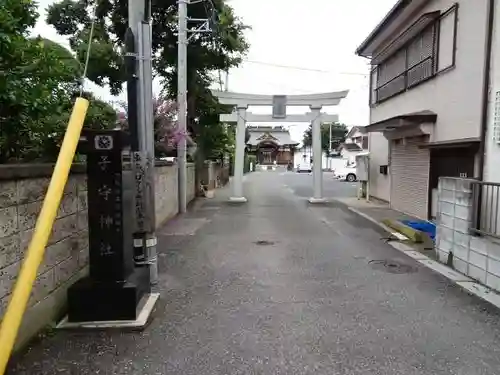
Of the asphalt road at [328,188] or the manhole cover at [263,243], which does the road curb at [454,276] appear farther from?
the asphalt road at [328,188]

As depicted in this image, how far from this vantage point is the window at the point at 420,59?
30.2ft

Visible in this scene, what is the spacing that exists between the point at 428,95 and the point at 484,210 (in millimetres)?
5160

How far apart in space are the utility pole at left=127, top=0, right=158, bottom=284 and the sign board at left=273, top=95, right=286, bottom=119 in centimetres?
1057

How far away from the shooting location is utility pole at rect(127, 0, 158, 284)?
4.95 m

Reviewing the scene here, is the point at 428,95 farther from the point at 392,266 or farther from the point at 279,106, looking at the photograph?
the point at 279,106

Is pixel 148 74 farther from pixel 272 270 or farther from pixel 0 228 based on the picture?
pixel 272 270

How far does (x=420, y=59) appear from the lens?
11.0m

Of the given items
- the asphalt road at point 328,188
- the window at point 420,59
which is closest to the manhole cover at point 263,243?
the window at point 420,59

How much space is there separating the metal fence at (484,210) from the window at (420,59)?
13.4 feet

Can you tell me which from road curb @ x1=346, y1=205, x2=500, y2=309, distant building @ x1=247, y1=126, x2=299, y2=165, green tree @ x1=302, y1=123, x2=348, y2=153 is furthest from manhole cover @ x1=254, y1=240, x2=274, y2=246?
green tree @ x1=302, y1=123, x2=348, y2=153

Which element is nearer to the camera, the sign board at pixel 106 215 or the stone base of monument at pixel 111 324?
the stone base of monument at pixel 111 324

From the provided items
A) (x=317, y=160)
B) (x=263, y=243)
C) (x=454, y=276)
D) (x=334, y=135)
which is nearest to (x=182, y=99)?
(x=317, y=160)

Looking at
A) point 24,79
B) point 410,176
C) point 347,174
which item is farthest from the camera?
point 347,174

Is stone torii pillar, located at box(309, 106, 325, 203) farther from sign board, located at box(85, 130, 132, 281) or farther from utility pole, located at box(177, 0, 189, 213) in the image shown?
sign board, located at box(85, 130, 132, 281)
